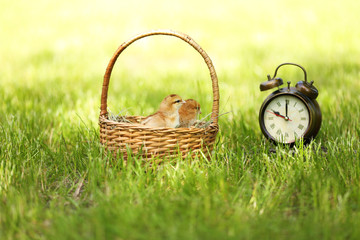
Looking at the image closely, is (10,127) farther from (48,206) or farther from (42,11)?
(42,11)

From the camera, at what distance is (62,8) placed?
1312cm

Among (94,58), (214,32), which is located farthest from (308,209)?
(214,32)

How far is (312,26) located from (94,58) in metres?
4.64

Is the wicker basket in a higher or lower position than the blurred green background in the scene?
lower

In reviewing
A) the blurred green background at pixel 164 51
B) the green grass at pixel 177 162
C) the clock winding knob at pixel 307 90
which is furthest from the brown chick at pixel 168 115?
the clock winding knob at pixel 307 90

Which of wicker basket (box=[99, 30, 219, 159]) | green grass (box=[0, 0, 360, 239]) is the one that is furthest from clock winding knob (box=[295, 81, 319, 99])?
wicker basket (box=[99, 30, 219, 159])

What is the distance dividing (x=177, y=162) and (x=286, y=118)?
1.01 meters

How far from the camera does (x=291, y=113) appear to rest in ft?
11.7

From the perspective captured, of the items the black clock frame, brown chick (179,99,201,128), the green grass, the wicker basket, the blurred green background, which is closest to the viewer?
the green grass

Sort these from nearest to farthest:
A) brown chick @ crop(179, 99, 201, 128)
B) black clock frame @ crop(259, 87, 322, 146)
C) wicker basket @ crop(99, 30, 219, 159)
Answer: wicker basket @ crop(99, 30, 219, 159), black clock frame @ crop(259, 87, 322, 146), brown chick @ crop(179, 99, 201, 128)

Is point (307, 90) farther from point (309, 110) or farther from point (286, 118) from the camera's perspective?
point (286, 118)

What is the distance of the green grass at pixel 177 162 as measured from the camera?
7.82ft

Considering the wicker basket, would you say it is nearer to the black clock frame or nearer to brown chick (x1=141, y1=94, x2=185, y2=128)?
brown chick (x1=141, y1=94, x2=185, y2=128)

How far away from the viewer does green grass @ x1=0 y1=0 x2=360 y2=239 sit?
2383 mm
